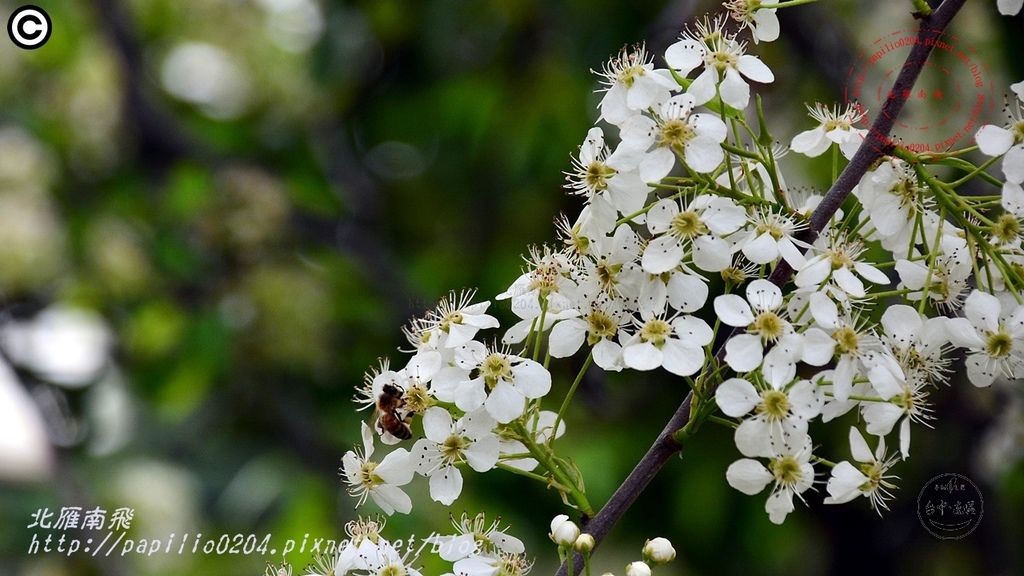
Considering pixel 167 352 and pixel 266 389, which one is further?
pixel 266 389

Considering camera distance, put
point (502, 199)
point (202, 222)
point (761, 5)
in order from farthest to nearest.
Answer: point (502, 199), point (202, 222), point (761, 5)

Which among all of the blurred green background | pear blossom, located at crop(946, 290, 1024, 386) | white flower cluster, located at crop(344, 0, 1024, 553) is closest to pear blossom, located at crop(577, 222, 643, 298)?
white flower cluster, located at crop(344, 0, 1024, 553)

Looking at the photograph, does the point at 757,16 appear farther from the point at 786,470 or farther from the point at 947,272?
the point at 786,470

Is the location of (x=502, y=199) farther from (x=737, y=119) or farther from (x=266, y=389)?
(x=737, y=119)

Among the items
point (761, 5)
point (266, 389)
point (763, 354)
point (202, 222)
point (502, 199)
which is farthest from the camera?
point (502, 199)

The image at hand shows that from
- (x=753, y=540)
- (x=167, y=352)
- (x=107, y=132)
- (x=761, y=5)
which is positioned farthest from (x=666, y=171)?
(x=107, y=132)

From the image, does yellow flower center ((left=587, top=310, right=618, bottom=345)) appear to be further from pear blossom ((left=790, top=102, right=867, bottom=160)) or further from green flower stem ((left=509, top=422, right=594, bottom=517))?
pear blossom ((left=790, top=102, right=867, bottom=160))

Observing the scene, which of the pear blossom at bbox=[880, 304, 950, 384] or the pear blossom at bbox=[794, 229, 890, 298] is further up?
the pear blossom at bbox=[794, 229, 890, 298]
